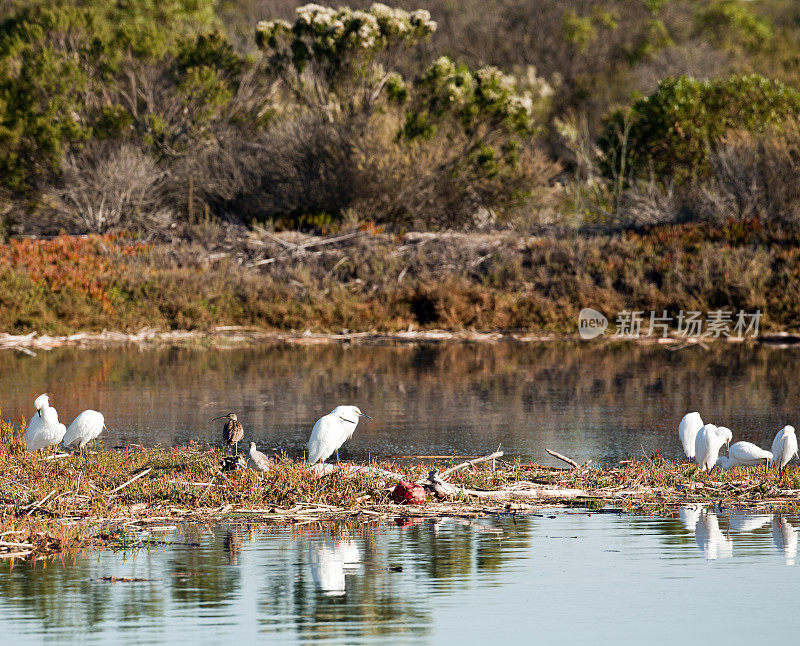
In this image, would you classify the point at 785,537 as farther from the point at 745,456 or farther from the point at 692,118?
the point at 692,118

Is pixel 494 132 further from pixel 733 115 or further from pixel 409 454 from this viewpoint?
pixel 409 454

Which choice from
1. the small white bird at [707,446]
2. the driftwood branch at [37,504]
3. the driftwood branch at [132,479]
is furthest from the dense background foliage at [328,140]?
the driftwood branch at [37,504]

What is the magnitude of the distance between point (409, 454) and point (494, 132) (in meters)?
23.1

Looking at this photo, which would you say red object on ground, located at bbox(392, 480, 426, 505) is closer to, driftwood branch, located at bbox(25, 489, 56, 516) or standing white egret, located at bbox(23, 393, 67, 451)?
driftwood branch, located at bbox(25, 489, 56, 516)

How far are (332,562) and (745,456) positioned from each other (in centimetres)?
438

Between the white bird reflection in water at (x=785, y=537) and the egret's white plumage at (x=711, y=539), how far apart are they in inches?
14.0

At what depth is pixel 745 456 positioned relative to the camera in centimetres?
1160

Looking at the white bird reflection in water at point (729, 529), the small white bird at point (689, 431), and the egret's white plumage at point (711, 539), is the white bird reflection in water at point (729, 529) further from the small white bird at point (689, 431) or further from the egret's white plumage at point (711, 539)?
the small white bird at point (689, 431)

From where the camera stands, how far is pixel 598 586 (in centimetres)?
852

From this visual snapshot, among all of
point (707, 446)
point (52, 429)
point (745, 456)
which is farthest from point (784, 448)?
point (52, 429)

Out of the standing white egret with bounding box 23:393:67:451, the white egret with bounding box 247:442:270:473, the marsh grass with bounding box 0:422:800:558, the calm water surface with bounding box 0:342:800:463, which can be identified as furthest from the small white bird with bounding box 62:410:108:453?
the calm water surface with bounding box 0:342:800:463

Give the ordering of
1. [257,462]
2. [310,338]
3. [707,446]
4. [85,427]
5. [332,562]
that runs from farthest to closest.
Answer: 1. [310,338]
2. [85,427]
3. [707,446]
4. [257,462]
5. [332,562]

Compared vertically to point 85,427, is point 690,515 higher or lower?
lower

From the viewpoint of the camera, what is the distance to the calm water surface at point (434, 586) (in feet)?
24.6
